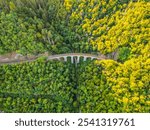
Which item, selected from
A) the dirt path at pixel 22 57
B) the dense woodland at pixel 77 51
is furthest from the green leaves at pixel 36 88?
the dirt path at pixel 22 57

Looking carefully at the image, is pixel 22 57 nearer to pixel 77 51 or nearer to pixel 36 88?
pixel 36 88

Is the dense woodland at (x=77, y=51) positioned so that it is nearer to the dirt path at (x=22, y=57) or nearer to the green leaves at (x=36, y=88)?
the green leaves at (x=36, y=88)

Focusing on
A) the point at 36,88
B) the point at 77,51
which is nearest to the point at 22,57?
the point at 36,88

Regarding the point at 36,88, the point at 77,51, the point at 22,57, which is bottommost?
the point at 36,88

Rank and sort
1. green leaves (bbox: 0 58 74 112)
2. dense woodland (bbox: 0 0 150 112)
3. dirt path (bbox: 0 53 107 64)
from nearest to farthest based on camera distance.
Result: 1. dense woodland (bbox: 0 0 150 112)
2. green leaves (bbox: 0 58 74 112)
3. dirt path (bbox: 0 53 107 64)

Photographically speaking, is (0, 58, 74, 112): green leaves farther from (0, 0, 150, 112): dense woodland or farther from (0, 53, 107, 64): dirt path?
(0, 53, 107, 64): dirt path

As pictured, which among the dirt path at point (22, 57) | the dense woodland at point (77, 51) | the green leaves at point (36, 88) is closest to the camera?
the dense woodland at point (77, 51)

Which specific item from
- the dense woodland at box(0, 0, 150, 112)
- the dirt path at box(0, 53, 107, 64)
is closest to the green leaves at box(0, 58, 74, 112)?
the dense woodland at box(0, 0, 150, 112)

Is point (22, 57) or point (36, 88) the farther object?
point (22, 57)
